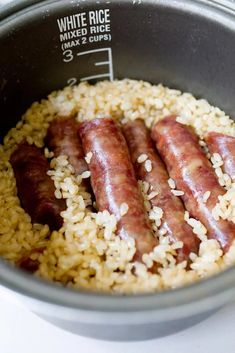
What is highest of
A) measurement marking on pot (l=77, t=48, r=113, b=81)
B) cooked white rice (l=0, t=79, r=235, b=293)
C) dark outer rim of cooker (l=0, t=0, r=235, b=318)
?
measurement marking on pot (l=77, t=48, r=113, b=81)

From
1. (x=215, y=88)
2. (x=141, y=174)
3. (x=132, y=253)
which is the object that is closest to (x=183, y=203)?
(x=141, y=174)

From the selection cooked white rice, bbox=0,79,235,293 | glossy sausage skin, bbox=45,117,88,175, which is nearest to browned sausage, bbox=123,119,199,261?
cooked white rice, bbox=0,79,235,293

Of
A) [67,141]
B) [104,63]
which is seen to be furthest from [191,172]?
[104,63]

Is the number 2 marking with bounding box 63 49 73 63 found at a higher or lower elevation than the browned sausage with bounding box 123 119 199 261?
higher

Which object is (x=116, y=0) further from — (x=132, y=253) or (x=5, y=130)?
(x=132, y=253)

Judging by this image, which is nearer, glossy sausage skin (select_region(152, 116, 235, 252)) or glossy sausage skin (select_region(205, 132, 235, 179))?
glossy sausage skin (select_region(152, 116, 235, 252))

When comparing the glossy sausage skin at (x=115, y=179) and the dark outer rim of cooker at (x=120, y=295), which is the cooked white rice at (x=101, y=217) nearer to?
the glossy sausage skin at (x=115, y=179)

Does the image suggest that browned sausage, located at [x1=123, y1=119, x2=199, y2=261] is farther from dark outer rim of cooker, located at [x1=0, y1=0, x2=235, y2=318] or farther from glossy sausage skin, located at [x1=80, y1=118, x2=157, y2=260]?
dark outer rim of cooker, located at [x1=0, y1=0, x2=235, y2=318]
